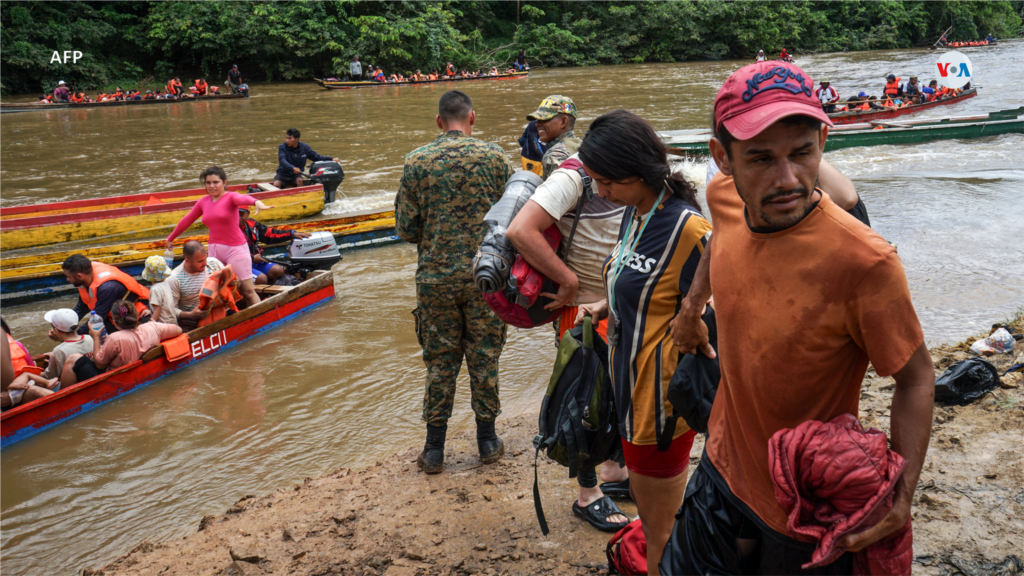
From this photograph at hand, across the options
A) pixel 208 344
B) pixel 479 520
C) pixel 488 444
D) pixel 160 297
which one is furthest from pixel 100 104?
pixel 479 520

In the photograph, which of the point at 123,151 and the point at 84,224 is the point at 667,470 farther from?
the point at 123,151

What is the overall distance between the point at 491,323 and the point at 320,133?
18.6 metres

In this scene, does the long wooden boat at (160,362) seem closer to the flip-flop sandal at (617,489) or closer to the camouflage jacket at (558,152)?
the camouflage jacket at (558,152)

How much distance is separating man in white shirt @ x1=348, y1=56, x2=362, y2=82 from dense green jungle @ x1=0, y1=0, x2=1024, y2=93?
0.72 meters

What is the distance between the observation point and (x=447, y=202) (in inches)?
161

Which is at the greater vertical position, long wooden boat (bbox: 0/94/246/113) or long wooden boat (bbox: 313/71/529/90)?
long wooden boat (bbox: 313/71/529/90)

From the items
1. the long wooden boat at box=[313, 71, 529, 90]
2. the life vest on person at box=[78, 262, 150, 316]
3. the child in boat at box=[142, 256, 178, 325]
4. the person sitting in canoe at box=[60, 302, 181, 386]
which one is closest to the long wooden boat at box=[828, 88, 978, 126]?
the child in boat at box=[142, 256, 178, 325]

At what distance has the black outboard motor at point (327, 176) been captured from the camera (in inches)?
478

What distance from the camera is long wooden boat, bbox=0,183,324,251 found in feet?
33.4

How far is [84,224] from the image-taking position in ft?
34.3

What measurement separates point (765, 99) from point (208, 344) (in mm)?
6706

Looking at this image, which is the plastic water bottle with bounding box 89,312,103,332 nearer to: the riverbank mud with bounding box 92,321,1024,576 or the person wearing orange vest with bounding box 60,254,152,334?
the person wearing orange vest with bounding box 60,254,152,334

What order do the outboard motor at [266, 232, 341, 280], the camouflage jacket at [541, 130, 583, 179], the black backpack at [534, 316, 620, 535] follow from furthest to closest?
the outboard motor at [266, 232, 341, 280] < the camouflage jacket at [541, 130, 583, 179] < the black backpack at [534, 316, 620, 535]

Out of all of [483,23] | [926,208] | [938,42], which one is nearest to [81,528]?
[926,208]
